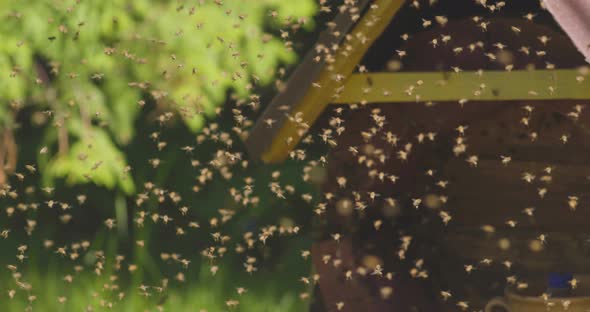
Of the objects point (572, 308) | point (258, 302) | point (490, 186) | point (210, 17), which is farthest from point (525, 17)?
point (258, 302)

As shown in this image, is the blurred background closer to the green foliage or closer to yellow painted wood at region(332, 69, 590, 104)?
the green foliage

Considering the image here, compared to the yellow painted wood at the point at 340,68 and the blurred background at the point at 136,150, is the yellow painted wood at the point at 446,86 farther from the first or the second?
the blurred background at the point at 136,150

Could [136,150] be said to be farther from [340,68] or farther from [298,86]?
[340,68]

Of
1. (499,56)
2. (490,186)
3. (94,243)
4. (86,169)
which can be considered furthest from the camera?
(94,243)

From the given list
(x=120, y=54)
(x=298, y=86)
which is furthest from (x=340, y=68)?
(x=120, y=54)

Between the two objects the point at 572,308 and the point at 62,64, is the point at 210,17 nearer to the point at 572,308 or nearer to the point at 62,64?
the point at 62,64

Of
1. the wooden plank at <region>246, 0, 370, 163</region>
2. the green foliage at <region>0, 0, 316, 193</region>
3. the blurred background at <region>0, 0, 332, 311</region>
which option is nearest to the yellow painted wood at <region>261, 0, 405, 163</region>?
the wooden plank at <region>246, 0, 370, 163</region>

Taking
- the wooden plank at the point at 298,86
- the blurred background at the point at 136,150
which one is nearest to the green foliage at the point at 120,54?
the blurred background at the point at 136,150
